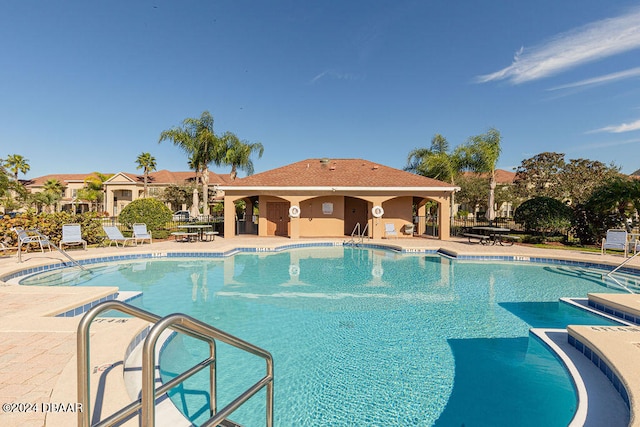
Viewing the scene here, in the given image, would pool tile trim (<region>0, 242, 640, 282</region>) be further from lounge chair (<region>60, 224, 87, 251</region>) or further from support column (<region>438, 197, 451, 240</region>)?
support column (<region>438, 197, 451, 240</region>)

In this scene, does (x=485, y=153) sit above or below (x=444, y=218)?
above

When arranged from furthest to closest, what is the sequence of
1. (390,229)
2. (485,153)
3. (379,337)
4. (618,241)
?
(485,153), (390,229), (618,241), (379,337)

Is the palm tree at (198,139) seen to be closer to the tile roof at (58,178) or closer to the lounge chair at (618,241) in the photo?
the lounge chair at (618,241)

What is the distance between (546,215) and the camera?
19.7 meters

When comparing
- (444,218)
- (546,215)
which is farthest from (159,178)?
(546,215)

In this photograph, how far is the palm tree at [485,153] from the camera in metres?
26.0

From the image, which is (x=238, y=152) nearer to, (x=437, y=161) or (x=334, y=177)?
(x=334, y=177)

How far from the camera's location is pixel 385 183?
22219mm

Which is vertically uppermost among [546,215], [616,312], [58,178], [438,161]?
[58,178]

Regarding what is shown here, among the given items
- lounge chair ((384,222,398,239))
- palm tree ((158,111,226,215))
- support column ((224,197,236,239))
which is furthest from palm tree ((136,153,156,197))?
lounge chair ((384,222,398,239))

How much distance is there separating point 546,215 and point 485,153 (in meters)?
8.47

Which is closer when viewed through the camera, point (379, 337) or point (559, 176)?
point (379, 337)

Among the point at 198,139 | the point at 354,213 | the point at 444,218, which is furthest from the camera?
the point at 198,139

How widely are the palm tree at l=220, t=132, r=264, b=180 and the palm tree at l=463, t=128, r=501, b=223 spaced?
24.1 metres
